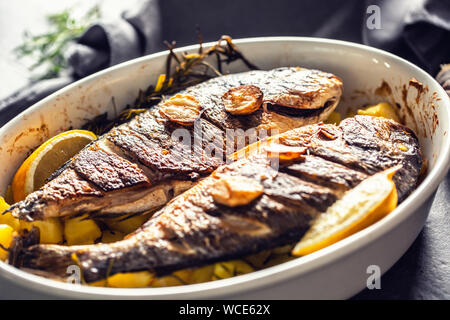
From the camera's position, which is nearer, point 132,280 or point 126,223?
point 132,280

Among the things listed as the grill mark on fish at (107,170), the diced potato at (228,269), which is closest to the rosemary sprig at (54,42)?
the grill mark on fish at (107,170)

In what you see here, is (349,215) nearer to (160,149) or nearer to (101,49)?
(160,149)

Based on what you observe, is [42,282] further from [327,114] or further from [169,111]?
[327,114]

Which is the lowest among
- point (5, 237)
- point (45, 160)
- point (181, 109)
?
point (5, 237)

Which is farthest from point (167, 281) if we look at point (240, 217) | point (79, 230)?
point (79, 230)

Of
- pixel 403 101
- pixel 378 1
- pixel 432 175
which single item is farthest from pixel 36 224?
pixel 378 1

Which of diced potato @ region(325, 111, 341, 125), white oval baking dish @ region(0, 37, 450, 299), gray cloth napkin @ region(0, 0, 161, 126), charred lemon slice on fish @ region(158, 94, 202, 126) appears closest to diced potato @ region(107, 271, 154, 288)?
white oval baking dish @ region(0, 37, 450, 299)

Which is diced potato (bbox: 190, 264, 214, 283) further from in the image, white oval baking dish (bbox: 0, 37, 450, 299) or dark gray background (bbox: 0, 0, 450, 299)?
dark gray background (bbox: 0, 0, 450, 299)

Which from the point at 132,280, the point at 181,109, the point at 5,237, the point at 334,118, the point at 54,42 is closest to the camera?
the point at 132,280
